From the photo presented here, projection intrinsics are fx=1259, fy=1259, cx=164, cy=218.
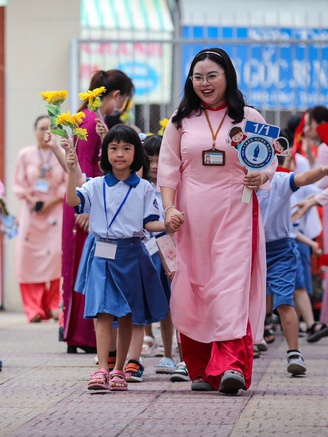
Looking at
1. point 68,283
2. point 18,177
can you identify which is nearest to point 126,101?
point 68,283

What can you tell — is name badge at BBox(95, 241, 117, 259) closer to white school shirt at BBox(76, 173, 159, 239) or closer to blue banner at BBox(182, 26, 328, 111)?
white school shirt at BBox(76, 173, 159, 239)

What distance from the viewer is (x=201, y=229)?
7.06 metres

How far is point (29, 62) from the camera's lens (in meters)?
14.2

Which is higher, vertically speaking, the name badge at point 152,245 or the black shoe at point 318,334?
the name badge at point 152,245

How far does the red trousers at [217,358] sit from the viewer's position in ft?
22.4

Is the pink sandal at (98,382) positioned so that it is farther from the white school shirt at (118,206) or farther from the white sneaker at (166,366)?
the white sneaker at (166,366)

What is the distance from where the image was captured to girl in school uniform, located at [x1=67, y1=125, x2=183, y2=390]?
7109mm

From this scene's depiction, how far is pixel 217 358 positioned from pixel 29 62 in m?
7.97

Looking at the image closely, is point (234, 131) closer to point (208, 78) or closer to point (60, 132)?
point (208, 78)

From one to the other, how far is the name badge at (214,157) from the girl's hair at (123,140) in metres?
0.51

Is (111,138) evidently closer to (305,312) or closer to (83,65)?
(305,312)

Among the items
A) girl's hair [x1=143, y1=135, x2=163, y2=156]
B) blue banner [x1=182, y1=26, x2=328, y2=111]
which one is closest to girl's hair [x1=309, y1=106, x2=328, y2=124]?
blue banner [x1=182, y1=26, x2=328, y2=111]

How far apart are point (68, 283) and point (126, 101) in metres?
1.43

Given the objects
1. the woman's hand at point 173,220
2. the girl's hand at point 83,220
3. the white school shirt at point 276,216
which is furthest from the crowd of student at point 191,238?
the girl's hand at point 83,220
